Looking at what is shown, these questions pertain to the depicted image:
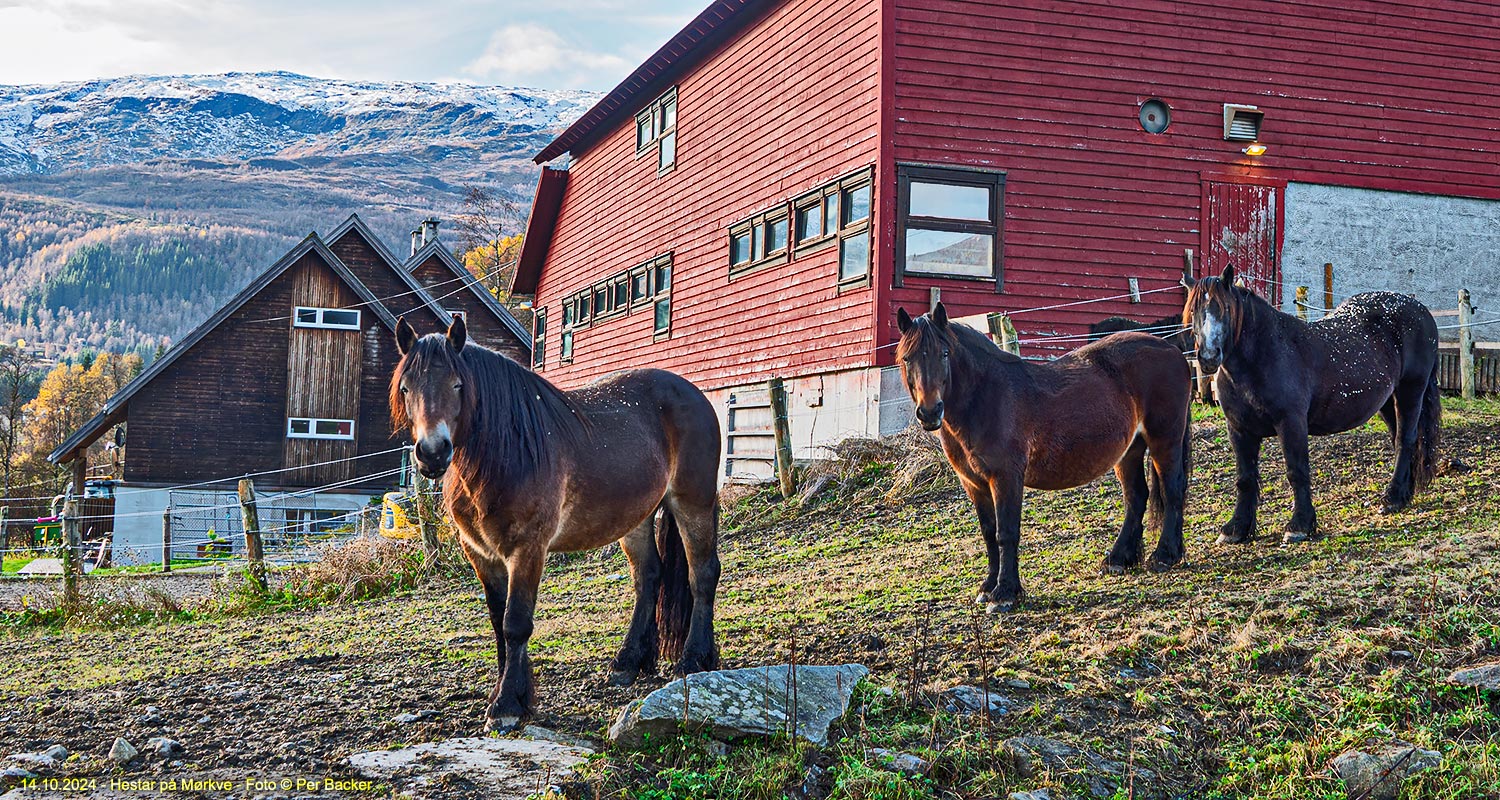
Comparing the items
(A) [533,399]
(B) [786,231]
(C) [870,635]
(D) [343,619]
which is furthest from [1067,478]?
(B) [786,231]

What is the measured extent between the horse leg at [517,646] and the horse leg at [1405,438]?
6.22 metres

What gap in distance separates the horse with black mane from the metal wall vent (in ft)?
26.3

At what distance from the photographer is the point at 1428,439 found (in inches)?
330

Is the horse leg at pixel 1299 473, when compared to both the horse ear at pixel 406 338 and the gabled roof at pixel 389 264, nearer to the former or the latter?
the horse ear at pixel 406 338

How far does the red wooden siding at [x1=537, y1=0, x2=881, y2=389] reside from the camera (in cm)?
1579

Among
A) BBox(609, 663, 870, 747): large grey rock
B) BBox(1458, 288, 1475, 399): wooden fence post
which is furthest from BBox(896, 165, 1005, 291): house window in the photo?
BBox(609, 663, 870, 747): large grey rock

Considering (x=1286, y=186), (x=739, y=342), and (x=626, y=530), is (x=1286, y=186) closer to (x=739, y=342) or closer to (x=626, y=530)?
(x=739, y=342)

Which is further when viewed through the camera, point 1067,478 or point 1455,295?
point 1455,295

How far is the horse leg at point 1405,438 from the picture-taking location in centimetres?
812

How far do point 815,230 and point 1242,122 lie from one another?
615 centimetres

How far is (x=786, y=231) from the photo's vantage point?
700 inches

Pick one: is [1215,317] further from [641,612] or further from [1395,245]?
[1395,245]

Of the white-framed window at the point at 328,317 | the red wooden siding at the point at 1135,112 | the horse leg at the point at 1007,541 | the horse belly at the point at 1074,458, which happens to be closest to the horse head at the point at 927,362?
the horse leg at the point at 1007,541

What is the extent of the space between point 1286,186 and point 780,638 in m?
13.1
